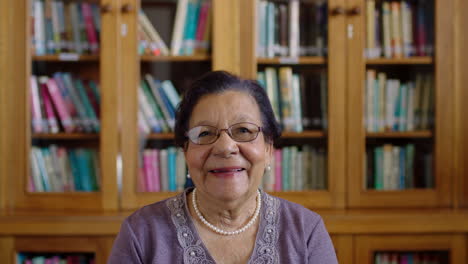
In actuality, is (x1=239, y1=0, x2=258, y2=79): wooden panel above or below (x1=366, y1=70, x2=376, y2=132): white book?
above

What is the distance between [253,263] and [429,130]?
4.73 ft

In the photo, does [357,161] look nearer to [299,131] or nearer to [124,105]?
[299,131]

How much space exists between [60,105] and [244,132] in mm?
1353

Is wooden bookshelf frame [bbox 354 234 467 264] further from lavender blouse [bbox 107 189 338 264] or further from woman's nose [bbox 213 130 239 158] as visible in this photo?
woman's nose [bbox 213 130 239 158]

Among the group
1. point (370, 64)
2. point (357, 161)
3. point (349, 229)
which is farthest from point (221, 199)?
point (370, 64)

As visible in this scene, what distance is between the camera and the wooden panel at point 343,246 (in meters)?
2.21

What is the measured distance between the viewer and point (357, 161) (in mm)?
2379

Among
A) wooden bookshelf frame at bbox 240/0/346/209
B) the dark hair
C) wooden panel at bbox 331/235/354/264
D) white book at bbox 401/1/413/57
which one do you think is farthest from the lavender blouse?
white book at bbox 401/1/413/57

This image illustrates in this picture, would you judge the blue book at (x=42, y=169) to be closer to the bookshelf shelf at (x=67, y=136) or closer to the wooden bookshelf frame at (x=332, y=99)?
the bookshelf shelf at (x=67, y=136)

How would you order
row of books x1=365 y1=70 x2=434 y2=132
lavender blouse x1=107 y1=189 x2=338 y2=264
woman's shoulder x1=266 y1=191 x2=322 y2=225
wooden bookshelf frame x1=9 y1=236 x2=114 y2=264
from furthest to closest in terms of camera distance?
1. row of books x1=365 y1=70 x2=434 y2=132
2. wooden bookshelf frame x1=9 y1=236 x2=114 y2=264
3. woman's shoulder x1=266 y1=191 x2=322 y2=225
4. lavender blouse x1=107 y1=189 x2=338 y2=264

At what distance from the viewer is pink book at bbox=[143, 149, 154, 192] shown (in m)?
2.38

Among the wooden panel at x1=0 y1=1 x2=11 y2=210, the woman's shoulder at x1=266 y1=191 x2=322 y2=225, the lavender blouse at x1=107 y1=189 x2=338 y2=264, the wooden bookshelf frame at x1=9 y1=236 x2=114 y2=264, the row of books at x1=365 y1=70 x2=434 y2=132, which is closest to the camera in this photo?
the lavender blouse at x1=107 y1=189 x2=338 y2=264

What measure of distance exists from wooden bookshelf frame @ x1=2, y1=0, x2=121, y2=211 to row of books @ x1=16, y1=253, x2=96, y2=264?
0.75ft

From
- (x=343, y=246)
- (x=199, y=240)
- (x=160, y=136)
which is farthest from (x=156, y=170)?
(x=199, y=240)
